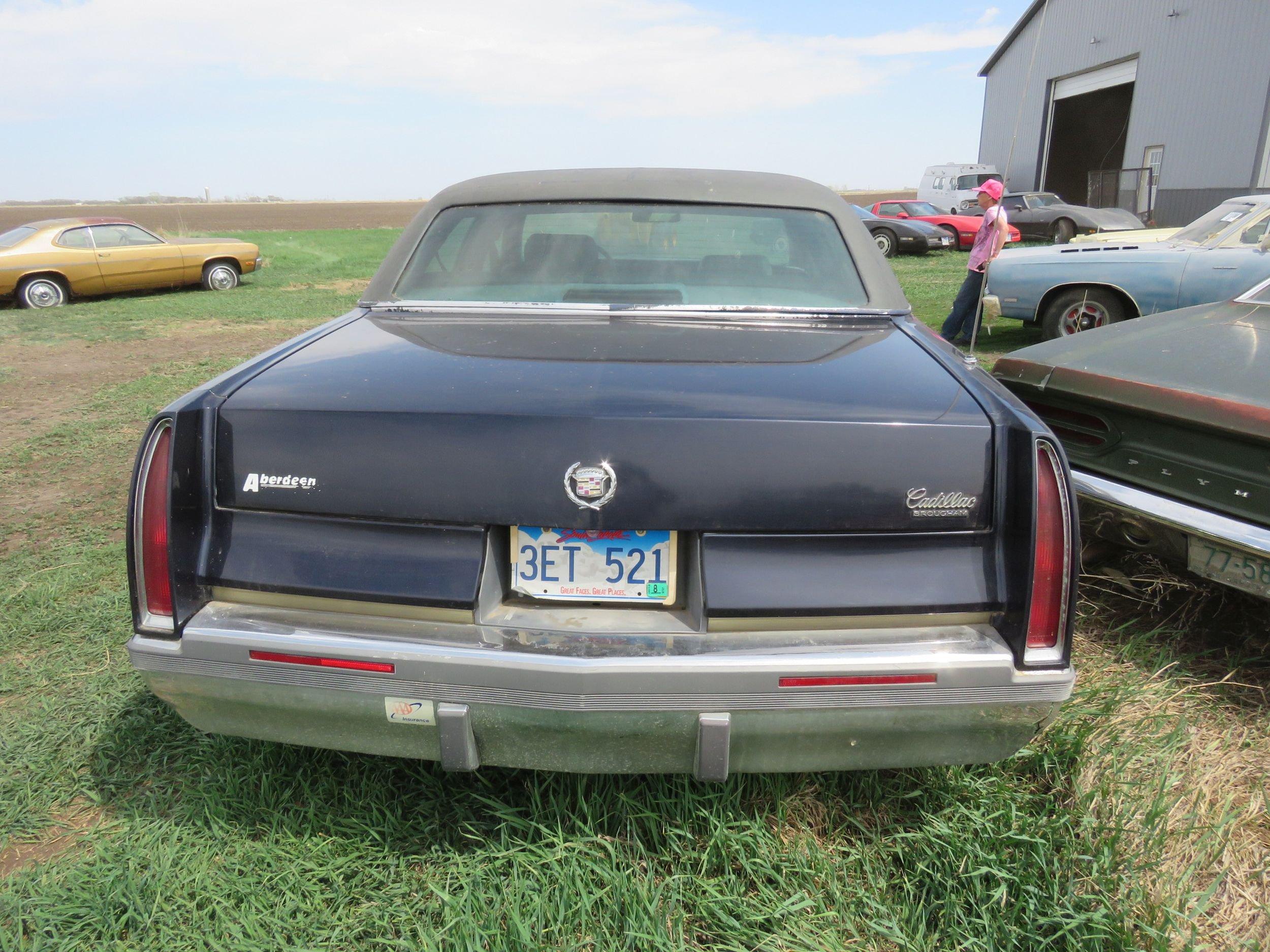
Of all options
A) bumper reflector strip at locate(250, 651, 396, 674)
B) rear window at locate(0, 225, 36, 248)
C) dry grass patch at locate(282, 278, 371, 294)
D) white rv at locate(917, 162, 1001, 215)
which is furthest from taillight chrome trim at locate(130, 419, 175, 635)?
white rv at locate(917, 162, 1001, 215)

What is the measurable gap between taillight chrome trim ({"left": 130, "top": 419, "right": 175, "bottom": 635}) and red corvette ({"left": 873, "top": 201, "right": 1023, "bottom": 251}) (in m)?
21.0

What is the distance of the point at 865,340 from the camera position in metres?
2.43

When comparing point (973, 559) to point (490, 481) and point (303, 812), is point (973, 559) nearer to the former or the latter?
point (490, 481)

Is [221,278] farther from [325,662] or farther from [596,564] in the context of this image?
[596,564]

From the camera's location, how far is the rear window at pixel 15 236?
12820 millimetres

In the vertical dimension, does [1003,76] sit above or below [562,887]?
above

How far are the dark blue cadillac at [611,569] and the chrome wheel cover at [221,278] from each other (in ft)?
Answer: 47.3

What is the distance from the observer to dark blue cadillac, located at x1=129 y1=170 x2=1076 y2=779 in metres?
1.80

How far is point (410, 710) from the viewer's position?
185cm

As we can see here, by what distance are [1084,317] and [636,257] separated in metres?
5.66

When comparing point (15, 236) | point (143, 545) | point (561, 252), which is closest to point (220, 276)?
point (15, 236)

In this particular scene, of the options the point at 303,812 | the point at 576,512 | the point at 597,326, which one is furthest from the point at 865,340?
the point at 303,812

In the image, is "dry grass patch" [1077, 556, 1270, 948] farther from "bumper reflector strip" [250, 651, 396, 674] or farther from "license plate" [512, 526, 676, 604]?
"bumper reflector strip" [250, 651, 396, 674]

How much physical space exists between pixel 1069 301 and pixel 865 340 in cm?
582
